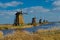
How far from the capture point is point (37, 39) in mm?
16891

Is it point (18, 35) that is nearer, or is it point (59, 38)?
point (18, 35)

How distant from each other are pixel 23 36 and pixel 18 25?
163ft

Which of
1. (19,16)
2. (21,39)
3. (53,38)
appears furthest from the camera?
(19,16)

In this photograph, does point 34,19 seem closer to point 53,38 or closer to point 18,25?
point 18,25

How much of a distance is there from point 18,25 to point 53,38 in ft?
155

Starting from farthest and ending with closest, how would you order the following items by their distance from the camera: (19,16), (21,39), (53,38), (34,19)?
(34,19)
(19,16)
(53,38)
(21,39)

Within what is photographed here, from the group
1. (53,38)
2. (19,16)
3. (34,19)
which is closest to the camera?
(53,38)

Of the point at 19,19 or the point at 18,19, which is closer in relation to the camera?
the point at 18,19

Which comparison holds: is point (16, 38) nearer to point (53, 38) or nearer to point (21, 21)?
point (53, 38)

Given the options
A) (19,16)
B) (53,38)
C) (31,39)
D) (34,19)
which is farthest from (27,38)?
(34,19)

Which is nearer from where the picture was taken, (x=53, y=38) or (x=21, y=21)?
(x=53, y=38)

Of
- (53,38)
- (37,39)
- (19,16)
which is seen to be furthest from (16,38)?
(19,16)

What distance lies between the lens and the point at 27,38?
53.6 ft

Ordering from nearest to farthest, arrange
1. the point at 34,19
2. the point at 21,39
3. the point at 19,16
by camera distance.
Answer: the point at 21,39 < the point at 19,16 < the point at 34,19
